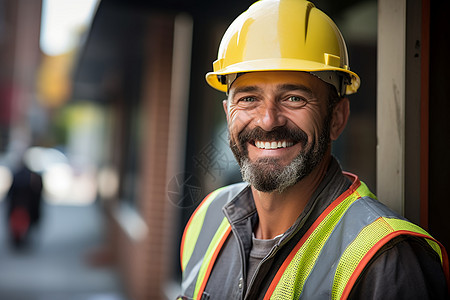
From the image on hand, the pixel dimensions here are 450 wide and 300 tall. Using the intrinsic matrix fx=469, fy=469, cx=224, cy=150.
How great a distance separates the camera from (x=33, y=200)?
9.84m

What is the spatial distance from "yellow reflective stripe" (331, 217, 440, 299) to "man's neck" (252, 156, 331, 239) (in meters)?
0.40

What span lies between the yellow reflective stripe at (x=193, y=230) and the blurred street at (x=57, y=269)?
5263 mm

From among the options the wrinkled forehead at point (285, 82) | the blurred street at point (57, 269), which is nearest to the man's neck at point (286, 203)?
the wrinkled forehead at point (285, 82)

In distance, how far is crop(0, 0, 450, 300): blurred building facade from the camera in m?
1.84

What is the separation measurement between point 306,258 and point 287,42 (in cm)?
78

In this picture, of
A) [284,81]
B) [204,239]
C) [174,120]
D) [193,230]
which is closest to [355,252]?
[284,81]

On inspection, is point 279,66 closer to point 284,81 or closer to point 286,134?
point 284,81

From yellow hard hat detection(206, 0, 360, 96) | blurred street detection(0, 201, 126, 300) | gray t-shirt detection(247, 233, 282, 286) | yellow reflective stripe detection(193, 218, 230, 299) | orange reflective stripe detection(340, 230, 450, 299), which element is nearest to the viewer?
orange reflective stripe detection(340, 230, 450, 299)

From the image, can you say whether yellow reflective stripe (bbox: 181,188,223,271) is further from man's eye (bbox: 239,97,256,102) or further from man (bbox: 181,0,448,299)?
man's eye (bbox: 239,97,256,102)

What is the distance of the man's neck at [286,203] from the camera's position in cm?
189

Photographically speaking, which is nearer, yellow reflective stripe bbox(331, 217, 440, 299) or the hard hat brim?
yellow reflective stripe bbox(331, 217, 440, 299)

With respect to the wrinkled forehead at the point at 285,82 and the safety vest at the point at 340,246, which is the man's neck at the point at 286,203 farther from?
the wrinkled forehead at the point at 285,82

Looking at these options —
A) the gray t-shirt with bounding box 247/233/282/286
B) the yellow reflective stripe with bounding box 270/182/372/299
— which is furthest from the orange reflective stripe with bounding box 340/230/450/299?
the gray t-shirt with bounding box 247/233/282/286

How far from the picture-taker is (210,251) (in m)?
2.09
